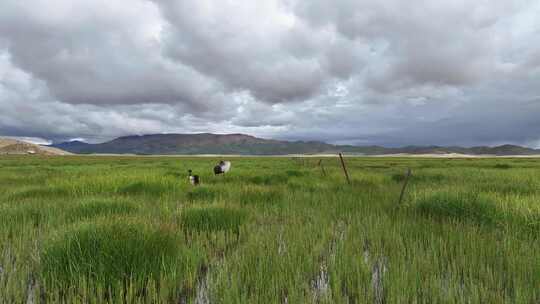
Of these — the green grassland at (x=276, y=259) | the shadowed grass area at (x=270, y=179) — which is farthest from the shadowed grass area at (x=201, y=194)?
the shadowed grass area at (x=270, y=179)

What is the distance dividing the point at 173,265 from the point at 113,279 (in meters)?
0.46

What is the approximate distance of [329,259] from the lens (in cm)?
243

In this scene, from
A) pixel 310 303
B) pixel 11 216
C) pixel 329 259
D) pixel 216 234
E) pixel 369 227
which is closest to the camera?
pixel 310 303

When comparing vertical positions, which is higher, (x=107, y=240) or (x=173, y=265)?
(x=107, y=240)

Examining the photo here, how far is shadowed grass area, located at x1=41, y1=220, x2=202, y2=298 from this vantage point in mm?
1959

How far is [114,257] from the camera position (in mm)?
2148

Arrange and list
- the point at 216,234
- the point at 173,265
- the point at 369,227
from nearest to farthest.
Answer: the point at 173,265 < the point at 216,234 < the point at 369,227

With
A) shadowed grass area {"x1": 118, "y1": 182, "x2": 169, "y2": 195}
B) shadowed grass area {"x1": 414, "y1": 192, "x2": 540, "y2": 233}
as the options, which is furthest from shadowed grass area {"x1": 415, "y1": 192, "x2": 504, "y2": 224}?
shadowed grass area {"x1": 118, "y1": 182, "x2": 169, "y2": 195}

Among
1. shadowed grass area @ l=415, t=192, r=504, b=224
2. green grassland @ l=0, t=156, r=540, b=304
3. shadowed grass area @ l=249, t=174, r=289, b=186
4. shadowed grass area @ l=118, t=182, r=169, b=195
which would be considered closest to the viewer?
green grassland @ l=0, t=156, r=540, b=304

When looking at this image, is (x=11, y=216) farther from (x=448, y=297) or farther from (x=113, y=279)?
(x=448, y=297)

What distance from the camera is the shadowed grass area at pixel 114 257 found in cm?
196

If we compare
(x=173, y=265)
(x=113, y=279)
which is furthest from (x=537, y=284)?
(x=113, y=279)

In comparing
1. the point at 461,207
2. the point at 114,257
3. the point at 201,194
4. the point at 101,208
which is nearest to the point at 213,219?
the point at 114,257

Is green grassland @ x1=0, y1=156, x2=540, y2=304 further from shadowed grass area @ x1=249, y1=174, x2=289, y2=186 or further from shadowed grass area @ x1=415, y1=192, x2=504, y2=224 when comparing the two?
shadowed grass area @ x1=249, y1=174, x2=289, y2=186
